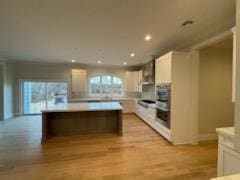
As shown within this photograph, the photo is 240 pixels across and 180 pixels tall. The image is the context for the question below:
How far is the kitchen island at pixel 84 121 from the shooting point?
450 cm

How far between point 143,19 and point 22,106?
752 cm

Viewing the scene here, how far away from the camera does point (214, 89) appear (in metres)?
4.26

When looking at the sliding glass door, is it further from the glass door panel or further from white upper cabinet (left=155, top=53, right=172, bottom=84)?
white upper cabinet (left=155, top=53, right=172, bottom=84)

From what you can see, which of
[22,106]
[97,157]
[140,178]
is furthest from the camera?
[22,106]

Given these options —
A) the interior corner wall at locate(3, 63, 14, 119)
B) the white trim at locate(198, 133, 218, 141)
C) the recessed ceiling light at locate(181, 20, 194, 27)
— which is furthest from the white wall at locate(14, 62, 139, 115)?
the recessed ceiling light at locate(181, 20, 194, 27)

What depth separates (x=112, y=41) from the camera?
411cm

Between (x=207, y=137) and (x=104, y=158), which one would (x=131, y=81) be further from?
(x=104, y=158)

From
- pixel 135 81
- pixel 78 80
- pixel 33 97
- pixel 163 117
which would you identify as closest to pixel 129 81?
pixel 135 81

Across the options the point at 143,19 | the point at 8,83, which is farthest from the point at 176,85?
the point at 8,83

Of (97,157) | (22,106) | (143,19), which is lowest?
(97,157)

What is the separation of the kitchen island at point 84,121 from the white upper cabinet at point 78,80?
3.10 metres

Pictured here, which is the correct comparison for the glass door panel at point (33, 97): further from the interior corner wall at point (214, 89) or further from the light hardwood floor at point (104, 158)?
the interior corner wall at point (214, 89)

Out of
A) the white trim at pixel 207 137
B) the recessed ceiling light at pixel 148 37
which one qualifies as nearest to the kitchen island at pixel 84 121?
the recessed ceiling light at pixel 148 37

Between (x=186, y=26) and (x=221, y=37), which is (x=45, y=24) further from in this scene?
(x=221, y=37)
